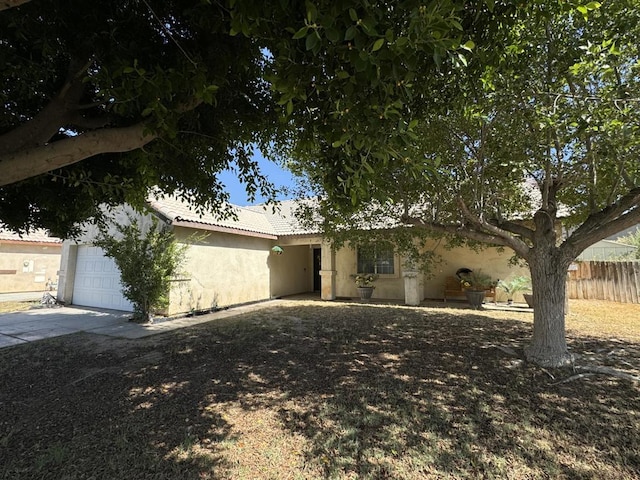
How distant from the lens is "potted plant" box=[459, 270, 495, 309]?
11.3 metres

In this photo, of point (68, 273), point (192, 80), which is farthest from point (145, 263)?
point (192, 80)

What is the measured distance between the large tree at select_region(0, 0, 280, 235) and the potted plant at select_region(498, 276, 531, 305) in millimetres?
10679

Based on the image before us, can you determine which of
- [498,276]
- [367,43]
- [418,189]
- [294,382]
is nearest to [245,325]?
[294,382]

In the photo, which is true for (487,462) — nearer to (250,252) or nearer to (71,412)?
(71,412)

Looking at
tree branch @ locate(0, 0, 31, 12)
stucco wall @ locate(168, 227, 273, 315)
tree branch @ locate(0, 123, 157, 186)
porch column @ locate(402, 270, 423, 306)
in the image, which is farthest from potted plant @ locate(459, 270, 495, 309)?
tree branch @ locate(0, 0, 31, 12)

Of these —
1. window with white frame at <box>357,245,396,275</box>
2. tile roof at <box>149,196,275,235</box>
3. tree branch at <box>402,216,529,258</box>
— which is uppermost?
tile roof at <box>149,196,275,235</box>

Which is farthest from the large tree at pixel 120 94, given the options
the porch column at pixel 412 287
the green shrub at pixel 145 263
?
the porch column at pixel 412 287

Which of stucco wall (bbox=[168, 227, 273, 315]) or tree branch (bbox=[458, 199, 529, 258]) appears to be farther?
stucco wall (bbox=[168, 227, 273, 315])

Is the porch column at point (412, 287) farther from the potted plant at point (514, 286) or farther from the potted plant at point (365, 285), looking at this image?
the potted plant at point (514, 286)

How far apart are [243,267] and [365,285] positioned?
523 cm

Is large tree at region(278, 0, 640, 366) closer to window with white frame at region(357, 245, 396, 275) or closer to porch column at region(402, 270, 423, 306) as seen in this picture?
porch column at region(402, 270, 423, 306)

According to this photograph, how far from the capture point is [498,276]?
1247 centimetres

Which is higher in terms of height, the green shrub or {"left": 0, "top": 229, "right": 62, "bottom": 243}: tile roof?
{"left": 0, "top": 229, "right": 62, "bottom": 243}: tile roof

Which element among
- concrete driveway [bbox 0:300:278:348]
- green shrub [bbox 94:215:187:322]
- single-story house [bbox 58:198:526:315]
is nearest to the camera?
concrete driveway [bbox 0:300:278:348]
